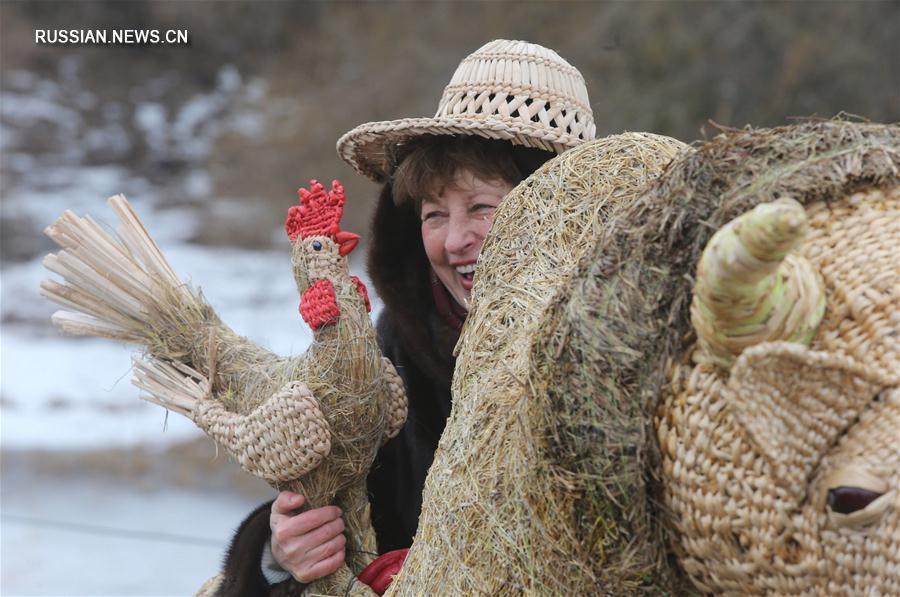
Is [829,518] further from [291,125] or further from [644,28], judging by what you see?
[291,125]

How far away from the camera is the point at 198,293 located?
215 centimetres

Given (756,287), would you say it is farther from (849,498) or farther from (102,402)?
(102,402)

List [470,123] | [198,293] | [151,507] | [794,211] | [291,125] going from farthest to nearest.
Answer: [291,125], [151,507], [198,293], [470,123], [794,211]

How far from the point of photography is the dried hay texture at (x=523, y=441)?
1.15 meters

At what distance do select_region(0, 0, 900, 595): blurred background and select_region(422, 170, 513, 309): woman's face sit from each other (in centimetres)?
252

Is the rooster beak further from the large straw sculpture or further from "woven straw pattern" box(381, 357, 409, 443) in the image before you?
the large straw sculpture

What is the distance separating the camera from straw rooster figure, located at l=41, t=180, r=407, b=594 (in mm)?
1774

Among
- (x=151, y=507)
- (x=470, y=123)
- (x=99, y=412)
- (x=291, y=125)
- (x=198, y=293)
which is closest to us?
(x=470, y=123)

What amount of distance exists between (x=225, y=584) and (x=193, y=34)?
7.61 metres

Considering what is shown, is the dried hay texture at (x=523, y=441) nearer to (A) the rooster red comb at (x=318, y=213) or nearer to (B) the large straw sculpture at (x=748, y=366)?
(B) the large straw sculpture at (x=748, y=366)

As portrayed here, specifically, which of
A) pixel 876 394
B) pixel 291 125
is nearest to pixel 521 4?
pixel 291 125

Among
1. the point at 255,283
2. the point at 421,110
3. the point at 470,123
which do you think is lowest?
the point at 470,123

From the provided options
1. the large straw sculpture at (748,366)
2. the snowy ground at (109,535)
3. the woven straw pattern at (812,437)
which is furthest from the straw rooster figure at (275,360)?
the snowy ground at (109,535)

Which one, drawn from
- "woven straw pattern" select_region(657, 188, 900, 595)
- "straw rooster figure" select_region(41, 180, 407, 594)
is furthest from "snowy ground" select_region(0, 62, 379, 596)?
"woven straw pattern" select_region(657, 188, 900, 595)
